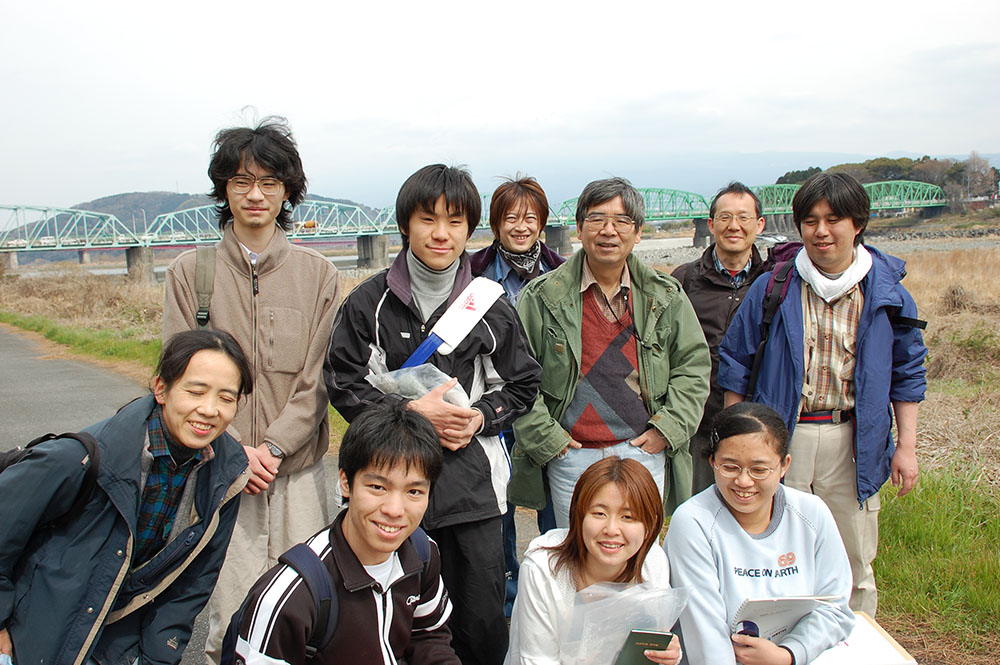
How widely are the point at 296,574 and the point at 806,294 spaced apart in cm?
217

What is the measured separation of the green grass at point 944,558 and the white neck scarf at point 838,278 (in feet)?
4.45

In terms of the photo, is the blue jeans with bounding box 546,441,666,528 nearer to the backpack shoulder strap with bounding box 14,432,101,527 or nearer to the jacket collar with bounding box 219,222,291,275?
the jacket collar with bounding box 219,222,291,275

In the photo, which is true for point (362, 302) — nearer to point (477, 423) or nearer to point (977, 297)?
point (477, 423)

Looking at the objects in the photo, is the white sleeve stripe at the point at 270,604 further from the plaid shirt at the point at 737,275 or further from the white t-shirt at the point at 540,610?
the plaid shirt at the point at 737,275

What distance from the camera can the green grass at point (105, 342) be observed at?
10430mm

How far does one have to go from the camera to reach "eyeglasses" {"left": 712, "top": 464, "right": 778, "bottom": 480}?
2.25 m

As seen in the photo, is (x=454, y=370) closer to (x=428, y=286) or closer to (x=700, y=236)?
(x=428, y=286)

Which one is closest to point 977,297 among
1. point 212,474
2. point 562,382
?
point 562,382

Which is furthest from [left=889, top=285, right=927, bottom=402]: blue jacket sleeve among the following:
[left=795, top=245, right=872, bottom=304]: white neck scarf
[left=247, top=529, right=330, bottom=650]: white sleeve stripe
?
[left=247, top=529, right=330, bottom=650]: white sleeve stripe

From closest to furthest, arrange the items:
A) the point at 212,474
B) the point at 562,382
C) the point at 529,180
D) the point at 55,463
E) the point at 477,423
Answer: the point at 55,463 → the point at 212,474 → the point at 477,423 → the point at 562,382 → the point at 529,180

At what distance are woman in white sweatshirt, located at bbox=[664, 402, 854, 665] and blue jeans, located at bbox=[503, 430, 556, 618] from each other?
87 cm

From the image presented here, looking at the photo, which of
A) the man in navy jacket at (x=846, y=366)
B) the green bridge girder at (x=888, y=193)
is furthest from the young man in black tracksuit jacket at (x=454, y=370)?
the green bridge girder at (x=888, y=193)

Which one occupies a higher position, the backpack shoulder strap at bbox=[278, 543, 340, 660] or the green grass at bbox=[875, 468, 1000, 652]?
the backpack shoulder strap at bbox=[278, 543, 340, 660]

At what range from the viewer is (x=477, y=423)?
7.75 feet
